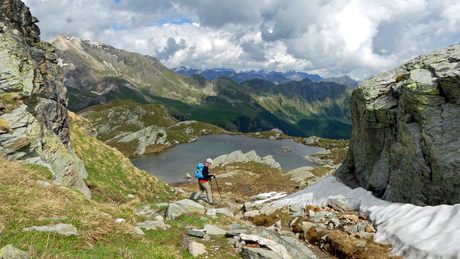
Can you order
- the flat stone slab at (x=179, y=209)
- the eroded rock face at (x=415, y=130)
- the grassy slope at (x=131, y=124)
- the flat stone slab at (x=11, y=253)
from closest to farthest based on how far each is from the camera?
the flat stone slab at (x=11, y=253), the eroded rock face at (x=415, y=130), the flat stone slab at (x=179, y=209), the grassy slope at (x=131, y=124)

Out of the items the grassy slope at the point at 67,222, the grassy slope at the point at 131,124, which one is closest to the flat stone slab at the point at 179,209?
the grassy slope at the point at 67,222

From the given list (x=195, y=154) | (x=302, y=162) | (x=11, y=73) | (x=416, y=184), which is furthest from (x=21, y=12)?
(x=302, y=162)

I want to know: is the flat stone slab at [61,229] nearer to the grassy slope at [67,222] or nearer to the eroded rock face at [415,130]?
the grassy slope at [67,222]

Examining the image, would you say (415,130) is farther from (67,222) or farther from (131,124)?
(131,124)

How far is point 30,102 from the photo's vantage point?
57.0 ft

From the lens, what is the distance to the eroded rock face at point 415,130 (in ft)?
41.3

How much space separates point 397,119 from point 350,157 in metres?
9.43

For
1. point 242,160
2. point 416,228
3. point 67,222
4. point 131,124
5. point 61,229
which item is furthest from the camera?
point 131,124

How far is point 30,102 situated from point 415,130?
101ft

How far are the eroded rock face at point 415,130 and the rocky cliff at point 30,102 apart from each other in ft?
79.5

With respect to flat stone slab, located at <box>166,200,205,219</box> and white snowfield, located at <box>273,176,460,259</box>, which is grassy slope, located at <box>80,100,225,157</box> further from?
white snowfield, located at <box>273,176,460,259</box>

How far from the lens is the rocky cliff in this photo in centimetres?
1314

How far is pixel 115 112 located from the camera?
152250 millimetres

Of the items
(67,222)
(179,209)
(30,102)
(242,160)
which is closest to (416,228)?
(179,209)
